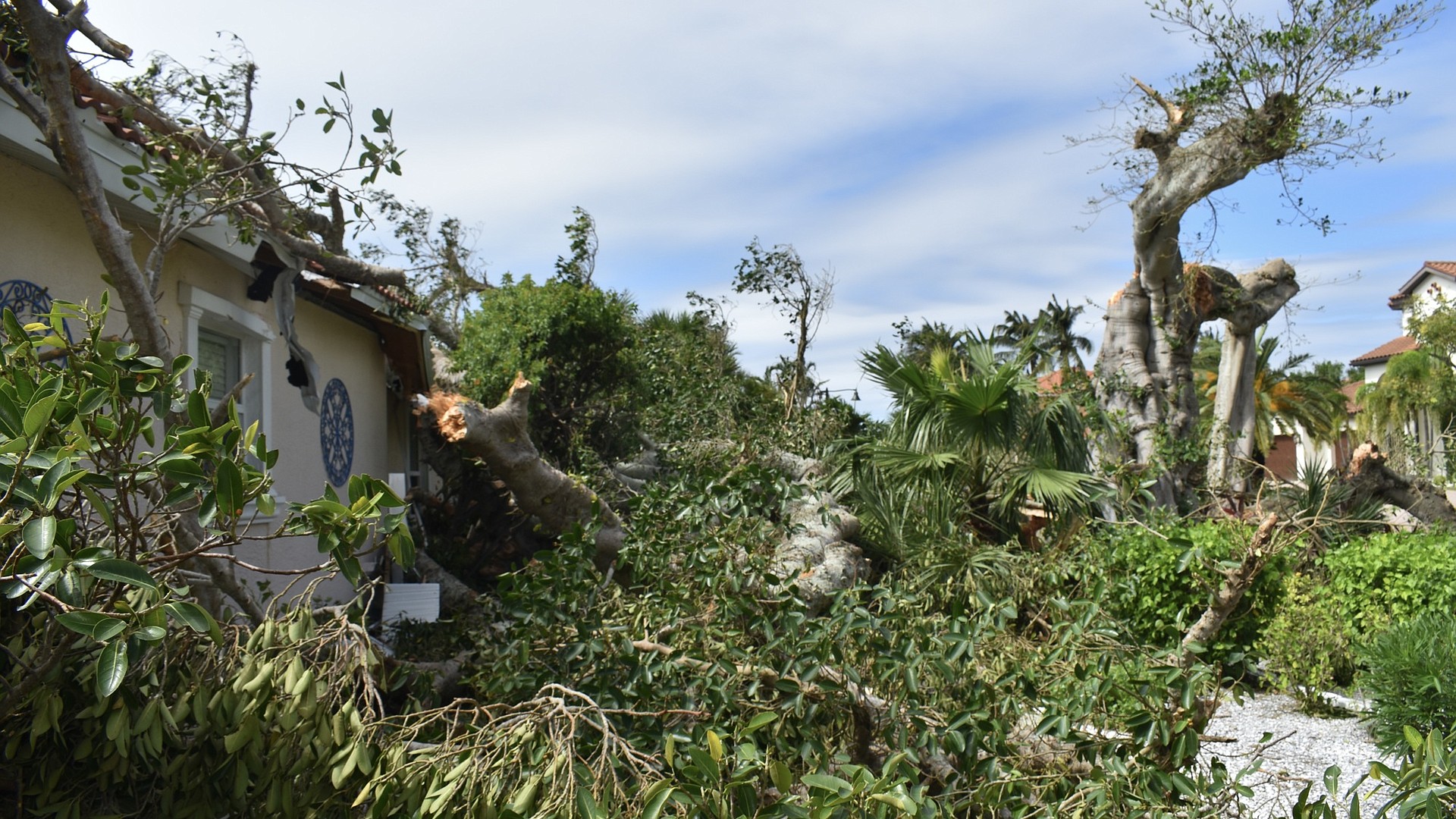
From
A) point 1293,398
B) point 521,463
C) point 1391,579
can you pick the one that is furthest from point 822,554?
point 1293,398

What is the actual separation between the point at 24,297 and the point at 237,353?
2694 mm

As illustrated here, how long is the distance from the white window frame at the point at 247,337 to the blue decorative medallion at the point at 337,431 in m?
1.04

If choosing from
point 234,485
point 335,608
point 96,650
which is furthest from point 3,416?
point 335,608

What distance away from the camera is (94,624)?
196cm

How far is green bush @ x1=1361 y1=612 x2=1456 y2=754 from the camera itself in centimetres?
616

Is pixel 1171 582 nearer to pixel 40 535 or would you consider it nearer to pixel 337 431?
pixel 337 431

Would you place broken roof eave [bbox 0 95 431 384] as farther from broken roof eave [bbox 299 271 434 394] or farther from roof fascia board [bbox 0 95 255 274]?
broken roof eave [bbox 299 271 434 394]

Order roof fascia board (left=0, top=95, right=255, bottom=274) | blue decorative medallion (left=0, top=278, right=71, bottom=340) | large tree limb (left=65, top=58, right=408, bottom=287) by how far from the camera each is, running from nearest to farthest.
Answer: roof fascia board (left=0, top=95, right=255, bottom=274)
blue decorative medallion (left=0, top=278, right=71, bottom=340)
large tree limb (left=65, top=58, right=408, bottom=287)

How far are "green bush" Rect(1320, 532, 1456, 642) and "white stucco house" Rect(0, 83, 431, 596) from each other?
320 inches

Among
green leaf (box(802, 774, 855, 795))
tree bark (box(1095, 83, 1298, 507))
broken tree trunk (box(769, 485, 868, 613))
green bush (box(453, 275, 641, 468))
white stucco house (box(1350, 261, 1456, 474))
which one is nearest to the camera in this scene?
green leaf (box(802, 774, 855, 795))

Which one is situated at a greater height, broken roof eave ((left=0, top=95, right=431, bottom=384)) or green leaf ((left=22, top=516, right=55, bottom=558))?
broken roof eave ((left=0, top=95, right=431, bottom=384))

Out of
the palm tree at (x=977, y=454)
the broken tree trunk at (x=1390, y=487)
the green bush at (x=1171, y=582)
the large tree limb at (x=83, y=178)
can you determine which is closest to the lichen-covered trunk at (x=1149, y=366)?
the broken tree trunk at (x=1390, y=487)

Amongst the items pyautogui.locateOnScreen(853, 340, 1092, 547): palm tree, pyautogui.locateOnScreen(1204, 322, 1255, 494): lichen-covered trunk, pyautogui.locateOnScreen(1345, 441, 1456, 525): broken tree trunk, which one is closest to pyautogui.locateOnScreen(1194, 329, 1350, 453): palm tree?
pyautogui.locateOnScreen(1204, 322, 1255, 494): lichen-covered trunk

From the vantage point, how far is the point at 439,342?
16.7m
